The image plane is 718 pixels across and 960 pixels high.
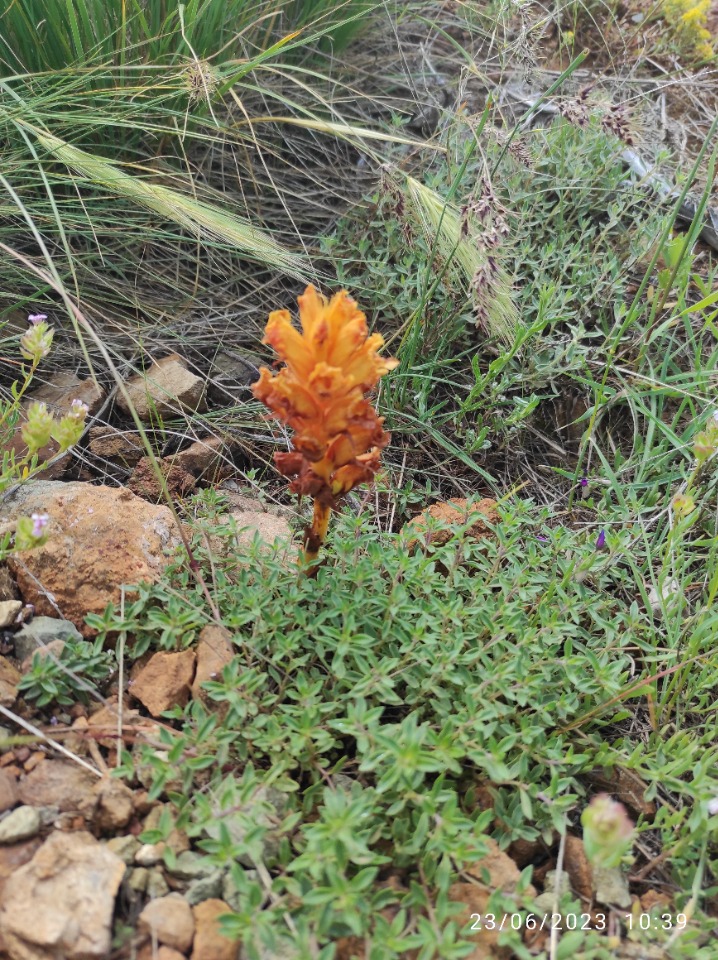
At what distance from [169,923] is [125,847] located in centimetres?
16

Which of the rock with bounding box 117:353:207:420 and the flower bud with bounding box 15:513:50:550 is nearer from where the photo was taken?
the flower bud with bounding box 15:513:50:550

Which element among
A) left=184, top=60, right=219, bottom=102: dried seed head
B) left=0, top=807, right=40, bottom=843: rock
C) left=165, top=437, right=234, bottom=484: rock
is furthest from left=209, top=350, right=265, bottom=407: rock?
left=0, top=807, right=40, bottom=843: rock

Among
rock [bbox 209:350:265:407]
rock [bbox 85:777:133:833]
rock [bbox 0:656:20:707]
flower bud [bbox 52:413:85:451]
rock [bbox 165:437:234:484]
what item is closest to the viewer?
rock [bbox 85:777:133:833]

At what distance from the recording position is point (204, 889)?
1239 mm

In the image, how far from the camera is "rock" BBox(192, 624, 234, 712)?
154 cm

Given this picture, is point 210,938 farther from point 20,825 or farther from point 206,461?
point 206,461

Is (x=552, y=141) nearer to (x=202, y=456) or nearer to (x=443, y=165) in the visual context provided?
(x=443, y=165)

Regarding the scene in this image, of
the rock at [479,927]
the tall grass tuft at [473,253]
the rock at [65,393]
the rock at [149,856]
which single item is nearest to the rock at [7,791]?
the rock at [149,856]

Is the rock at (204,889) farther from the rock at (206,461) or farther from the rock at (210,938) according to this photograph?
the rock at (206,461)

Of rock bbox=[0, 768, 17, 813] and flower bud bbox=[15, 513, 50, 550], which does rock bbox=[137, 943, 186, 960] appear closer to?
rock bbox=[0, 768, 17, 813]

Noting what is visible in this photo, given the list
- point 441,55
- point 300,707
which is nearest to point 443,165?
point 441,55

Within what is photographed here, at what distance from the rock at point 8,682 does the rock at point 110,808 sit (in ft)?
0.81

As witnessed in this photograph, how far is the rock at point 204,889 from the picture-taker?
1.23m

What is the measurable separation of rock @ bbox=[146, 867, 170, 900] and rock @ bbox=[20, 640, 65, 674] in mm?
462
